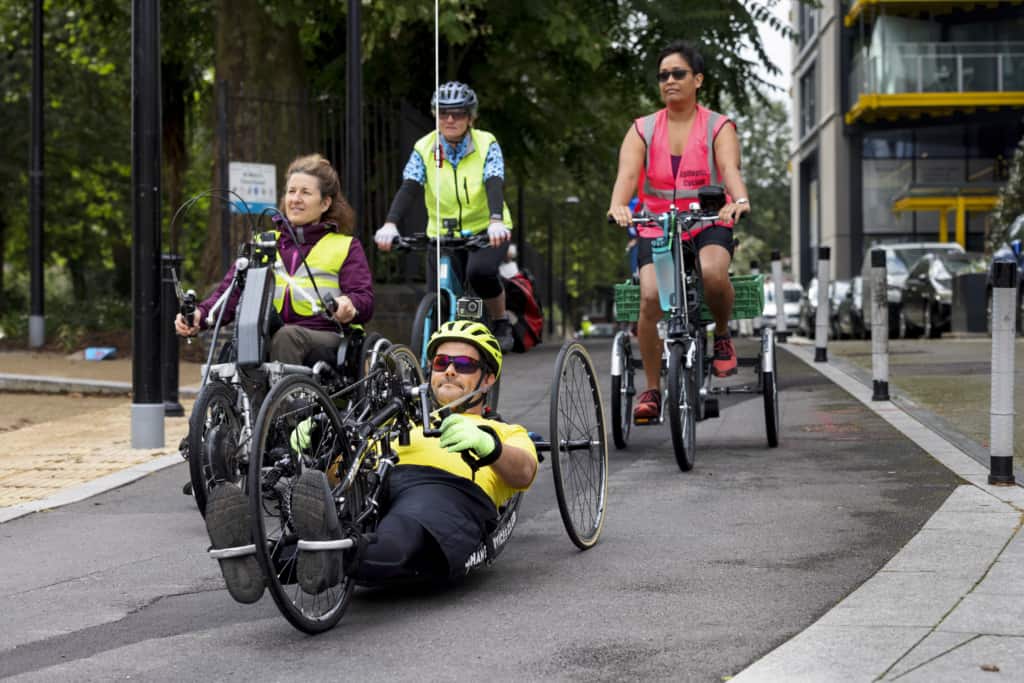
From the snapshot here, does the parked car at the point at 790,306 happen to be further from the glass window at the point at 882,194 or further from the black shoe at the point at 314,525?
the black shoe at the point at 314,525

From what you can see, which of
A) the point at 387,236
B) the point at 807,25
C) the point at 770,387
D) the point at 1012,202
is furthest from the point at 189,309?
the point at 807,25

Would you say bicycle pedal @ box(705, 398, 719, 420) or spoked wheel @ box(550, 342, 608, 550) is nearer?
spoked wheel @ box(550, 342, 608, 550)

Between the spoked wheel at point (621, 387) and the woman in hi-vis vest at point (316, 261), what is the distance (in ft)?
5.80

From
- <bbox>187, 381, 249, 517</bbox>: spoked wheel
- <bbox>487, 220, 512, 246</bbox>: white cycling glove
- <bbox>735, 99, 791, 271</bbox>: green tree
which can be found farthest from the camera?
<bbox>735, 99, 791, 271</bbox>: green tree

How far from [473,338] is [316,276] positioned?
1.75 metres

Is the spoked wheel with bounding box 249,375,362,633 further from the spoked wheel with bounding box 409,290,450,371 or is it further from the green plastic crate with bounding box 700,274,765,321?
the green plastic crate with bounding box 700,274,765,321

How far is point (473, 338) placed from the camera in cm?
546

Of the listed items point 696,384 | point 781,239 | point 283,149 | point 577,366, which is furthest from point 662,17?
point 781,239

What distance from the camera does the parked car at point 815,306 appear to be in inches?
1133

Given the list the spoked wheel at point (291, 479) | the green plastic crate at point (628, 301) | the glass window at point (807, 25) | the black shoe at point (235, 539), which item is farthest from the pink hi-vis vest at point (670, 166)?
the glass window at point (807, 25)

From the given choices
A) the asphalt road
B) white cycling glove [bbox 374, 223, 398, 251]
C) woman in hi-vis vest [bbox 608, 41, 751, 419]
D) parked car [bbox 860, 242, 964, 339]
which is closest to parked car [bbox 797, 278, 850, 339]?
parked car [bbox 860, 242, 964, 339]

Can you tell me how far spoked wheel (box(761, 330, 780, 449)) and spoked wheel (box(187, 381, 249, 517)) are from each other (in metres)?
3.34

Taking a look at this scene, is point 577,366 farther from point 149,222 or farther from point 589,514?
point 149,222

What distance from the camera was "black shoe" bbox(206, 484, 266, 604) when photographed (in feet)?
14.1
